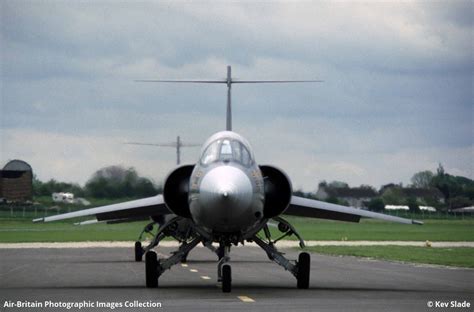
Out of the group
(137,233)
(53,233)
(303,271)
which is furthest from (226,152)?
(53,233)

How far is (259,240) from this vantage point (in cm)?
2017

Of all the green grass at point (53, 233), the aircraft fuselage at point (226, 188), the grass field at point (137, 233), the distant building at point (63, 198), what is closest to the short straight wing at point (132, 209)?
the aircraft fuselage at point (226, 188)

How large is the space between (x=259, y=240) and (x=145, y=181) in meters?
23.1

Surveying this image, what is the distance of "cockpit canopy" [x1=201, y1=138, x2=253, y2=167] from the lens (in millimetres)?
18391

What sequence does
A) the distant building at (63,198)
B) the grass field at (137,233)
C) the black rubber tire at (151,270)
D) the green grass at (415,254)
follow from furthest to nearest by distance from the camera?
the grass field at (137,233) → the distant building at (63,198) → the green grass at (415,254) → the black rubber tire at (151,270)

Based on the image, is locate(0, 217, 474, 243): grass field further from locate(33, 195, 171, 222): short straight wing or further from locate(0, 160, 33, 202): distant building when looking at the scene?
locate(33, 195, 171, 222): short straight wing

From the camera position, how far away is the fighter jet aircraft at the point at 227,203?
57.3 ft

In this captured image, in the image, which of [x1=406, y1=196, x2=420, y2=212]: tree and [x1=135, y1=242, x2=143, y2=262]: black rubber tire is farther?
[x1=406, y1=196, x2=420, y2=212]: tree

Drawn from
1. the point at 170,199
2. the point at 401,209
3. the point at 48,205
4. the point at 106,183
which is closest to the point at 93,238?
the point at 48,205

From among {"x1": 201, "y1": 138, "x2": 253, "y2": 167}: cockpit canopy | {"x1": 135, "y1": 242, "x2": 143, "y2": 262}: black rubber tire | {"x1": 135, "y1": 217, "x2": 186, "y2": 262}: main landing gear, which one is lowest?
{"x1": 135, "y1": 242, "x2": 143, "y2": 262}: black rubber tire

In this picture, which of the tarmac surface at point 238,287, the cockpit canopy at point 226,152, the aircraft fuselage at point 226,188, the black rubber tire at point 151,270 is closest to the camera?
the tarmac surface at point 238,287

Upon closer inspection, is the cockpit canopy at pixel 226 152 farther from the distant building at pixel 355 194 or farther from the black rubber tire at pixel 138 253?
the distant building at pixel 355 194

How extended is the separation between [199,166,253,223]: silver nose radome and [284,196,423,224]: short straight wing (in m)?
3.30

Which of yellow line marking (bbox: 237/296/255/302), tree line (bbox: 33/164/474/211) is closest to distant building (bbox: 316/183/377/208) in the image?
tree line (bbox: 33/164/474/211)
